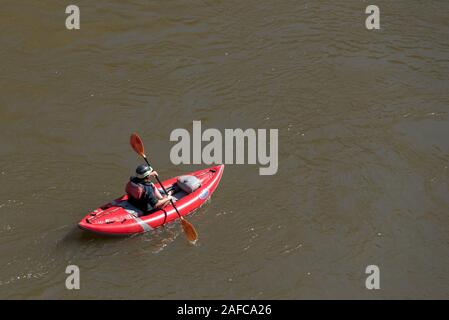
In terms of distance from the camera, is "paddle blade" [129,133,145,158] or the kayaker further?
"paddle blade" [129,133,145,158]

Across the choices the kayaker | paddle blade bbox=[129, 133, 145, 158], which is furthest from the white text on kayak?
the kayaker

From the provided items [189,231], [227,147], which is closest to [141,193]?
[189,231]

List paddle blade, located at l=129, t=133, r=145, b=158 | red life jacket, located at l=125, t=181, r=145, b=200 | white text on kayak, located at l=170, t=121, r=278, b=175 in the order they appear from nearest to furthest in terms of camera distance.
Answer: red life jacket, located at l=125, t=181, r=145, b=200, paddle blade, located at l=129, t=133, r=145, b=158, white text on kayak, located at l=170, t=121, r=278, b=175

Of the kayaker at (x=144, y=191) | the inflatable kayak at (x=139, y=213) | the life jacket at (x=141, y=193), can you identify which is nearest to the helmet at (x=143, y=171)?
the kayaker at (x=144, y=191)

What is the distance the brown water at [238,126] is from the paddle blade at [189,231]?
0.19m

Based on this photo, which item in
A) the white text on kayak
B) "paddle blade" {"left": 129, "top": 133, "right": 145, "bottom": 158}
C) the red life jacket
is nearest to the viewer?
the red life jacket

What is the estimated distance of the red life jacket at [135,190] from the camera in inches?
382

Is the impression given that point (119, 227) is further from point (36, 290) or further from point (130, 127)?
point (130, 127)

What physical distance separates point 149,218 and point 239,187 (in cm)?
175

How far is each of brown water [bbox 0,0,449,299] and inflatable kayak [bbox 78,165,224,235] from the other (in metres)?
0.20

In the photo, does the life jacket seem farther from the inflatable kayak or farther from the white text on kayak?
the white text on kayak

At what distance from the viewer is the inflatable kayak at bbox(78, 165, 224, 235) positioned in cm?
962

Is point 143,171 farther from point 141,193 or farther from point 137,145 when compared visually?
point 137,145
